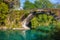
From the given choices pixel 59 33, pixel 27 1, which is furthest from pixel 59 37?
pixel 27 1

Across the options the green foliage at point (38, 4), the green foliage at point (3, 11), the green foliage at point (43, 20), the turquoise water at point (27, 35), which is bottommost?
the turquoise water at point (27, 35)

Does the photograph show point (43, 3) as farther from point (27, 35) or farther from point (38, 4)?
point (27, 35)

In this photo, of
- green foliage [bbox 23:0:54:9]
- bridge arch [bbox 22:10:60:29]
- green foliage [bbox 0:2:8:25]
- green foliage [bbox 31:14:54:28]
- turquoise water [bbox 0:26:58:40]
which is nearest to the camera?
turquoise water [bbox 0:26:58:40]

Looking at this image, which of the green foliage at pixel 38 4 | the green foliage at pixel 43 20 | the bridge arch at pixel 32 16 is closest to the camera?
the bridge arch at pixel 32 16

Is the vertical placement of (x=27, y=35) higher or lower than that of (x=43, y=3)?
lower

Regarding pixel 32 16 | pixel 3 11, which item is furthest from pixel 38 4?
pixel 3 11

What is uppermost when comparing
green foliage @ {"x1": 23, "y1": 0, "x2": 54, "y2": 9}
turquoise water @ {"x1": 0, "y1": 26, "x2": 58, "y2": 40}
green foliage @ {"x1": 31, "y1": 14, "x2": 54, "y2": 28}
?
green foliage @ {"x1": 23, "y1": 0, "x2": 54, "y2": 9}

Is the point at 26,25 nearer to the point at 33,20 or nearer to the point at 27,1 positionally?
the point at 33,20

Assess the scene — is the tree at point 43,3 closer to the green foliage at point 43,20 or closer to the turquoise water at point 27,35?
the green foliage at point 43,20

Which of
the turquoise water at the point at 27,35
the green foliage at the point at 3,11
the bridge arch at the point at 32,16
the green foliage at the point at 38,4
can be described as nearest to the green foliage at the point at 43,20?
the bridge arch at the point at 32,16

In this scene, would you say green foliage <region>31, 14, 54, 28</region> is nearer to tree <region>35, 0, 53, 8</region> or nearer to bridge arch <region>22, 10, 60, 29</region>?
bridge arch <region>22, 10, 60, 29</region>

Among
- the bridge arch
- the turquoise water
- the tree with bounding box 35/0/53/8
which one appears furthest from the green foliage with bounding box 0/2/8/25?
the tree with bounding box 35/0/53/8

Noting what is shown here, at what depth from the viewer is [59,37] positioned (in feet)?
41.9

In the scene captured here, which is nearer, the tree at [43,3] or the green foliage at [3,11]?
the green foliage at [3,11]
